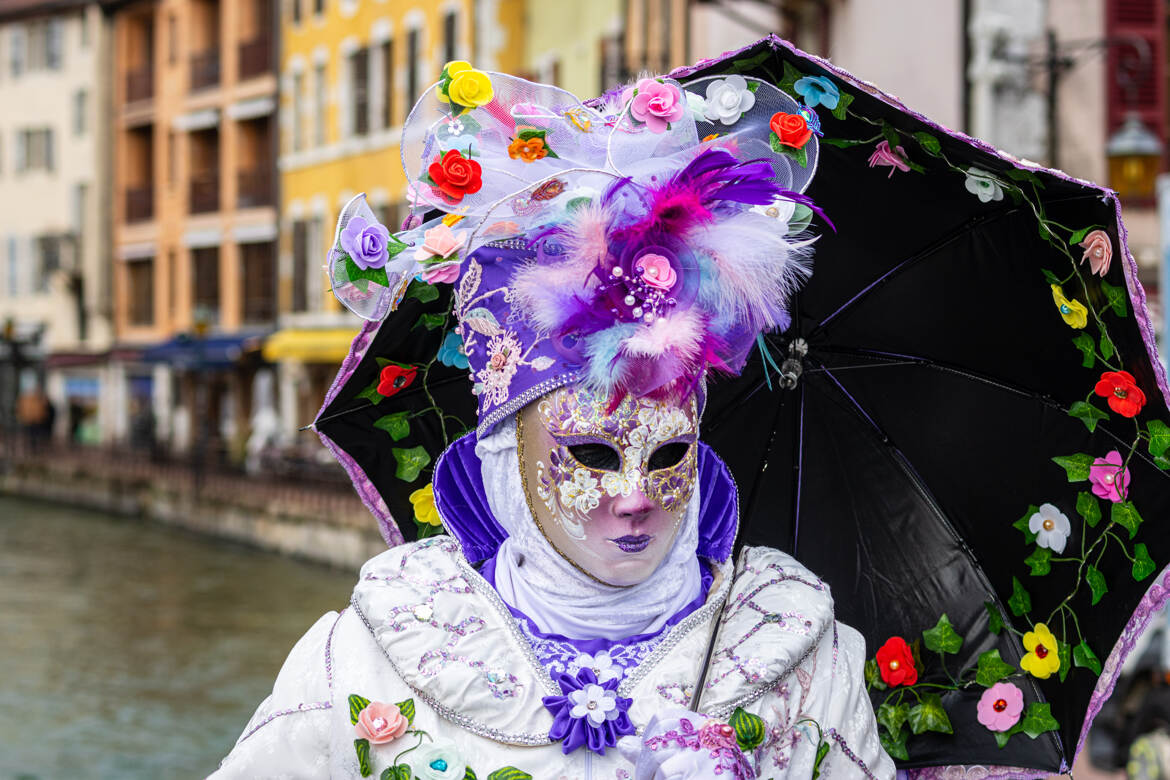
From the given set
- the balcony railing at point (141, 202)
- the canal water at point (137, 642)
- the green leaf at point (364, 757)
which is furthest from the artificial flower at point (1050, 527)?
the balcony railing at point (141, 202)

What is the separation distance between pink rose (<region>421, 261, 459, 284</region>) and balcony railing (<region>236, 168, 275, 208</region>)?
28.7 metres

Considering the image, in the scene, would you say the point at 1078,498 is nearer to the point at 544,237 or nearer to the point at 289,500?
the point at 544,237

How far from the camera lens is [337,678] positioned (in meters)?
2.32

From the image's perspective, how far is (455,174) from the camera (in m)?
2.29

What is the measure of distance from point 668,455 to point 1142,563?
904 millimetres

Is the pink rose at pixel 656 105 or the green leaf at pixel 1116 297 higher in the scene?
the pink rose at pixel 656 105

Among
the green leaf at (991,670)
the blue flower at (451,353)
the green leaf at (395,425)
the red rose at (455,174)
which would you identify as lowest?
the green leaf at (991,670)

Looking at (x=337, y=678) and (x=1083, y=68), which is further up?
(x=1083, y=68)

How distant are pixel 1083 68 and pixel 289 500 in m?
11.5

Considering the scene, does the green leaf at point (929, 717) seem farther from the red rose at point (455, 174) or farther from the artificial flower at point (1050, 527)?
the red rose at point (455, 174)

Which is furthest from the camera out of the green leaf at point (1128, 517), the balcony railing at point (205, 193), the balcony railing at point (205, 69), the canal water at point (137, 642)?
the balcony railing at point (205, 193)

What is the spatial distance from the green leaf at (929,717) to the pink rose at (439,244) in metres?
1.19

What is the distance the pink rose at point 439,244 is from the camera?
7.54 ft

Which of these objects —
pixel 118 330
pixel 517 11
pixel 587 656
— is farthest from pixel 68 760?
pixel 118 330
